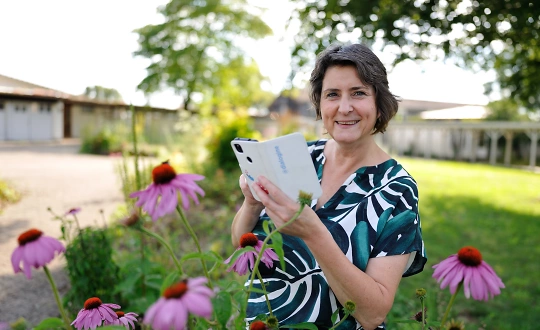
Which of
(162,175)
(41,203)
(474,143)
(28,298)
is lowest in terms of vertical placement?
(28,298)

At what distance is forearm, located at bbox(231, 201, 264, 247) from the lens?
1.47m

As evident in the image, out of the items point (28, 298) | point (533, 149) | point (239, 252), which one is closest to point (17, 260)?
point (239, 252)

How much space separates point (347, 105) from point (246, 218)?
0.48m

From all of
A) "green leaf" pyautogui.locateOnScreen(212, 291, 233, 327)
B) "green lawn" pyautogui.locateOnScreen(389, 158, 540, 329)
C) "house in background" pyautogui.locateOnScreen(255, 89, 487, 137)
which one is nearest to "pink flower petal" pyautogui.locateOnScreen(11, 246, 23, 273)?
"green leaf" pyautogui.locateOnScreen(212, 291, 233, 327)

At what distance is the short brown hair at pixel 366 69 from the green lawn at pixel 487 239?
1.26 metres

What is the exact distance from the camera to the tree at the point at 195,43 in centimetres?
1981

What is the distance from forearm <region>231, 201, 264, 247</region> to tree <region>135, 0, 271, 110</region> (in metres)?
18.7


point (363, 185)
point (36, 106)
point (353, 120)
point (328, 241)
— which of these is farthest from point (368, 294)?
point (36, 106)

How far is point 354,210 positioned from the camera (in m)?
1.43

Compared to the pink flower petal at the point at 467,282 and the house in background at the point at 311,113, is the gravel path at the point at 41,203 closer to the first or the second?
the pink flower petal at the point at 467,282

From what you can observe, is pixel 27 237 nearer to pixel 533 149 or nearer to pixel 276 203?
pixel 276 203

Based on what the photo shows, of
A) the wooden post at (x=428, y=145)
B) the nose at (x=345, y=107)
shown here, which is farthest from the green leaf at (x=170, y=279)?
the wooden post at (x=428, y=145)

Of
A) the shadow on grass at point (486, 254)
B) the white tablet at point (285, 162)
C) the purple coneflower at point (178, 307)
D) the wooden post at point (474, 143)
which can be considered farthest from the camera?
the wooden post at point (474, 143)

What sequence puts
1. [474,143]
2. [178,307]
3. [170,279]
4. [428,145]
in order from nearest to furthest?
[178,307]
[170,279]
[474,143]
[428,145]
